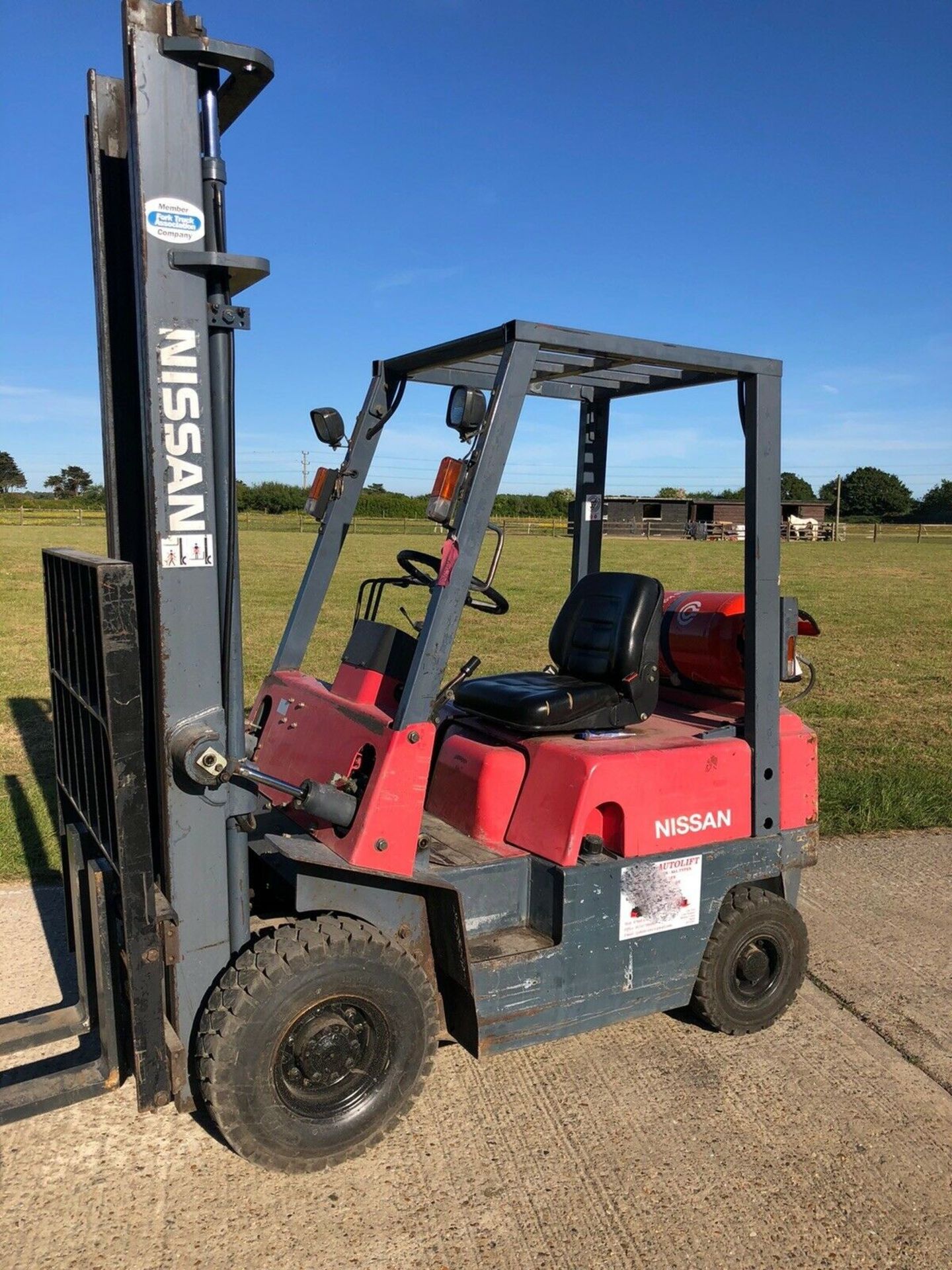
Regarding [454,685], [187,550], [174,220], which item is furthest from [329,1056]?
[174,220]

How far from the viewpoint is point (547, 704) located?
3.81 m

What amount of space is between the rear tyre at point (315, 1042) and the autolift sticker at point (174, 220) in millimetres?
1995

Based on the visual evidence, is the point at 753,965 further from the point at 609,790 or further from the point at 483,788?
the point at 483,788

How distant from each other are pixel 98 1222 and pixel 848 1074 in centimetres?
258

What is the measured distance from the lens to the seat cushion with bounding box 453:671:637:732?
382 cm

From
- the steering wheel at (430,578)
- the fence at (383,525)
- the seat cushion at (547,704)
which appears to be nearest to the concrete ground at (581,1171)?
the seat cushion at (547,704)

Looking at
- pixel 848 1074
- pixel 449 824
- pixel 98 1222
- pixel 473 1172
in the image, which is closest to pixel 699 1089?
pixel 848 1074

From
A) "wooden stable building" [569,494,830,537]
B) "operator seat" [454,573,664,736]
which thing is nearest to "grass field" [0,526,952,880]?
"operator seat" [454,573,664,736]

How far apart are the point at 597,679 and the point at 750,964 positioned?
126cm

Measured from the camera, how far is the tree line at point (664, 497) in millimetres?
64375

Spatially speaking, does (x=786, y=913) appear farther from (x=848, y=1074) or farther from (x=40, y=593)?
(x=40, y=593)

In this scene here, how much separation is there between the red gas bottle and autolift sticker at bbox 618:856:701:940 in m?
0.91

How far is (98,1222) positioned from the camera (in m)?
2.84

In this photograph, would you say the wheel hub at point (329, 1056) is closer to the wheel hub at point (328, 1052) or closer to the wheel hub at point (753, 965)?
the wheel hub at point (328, 1052)
